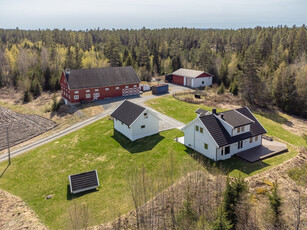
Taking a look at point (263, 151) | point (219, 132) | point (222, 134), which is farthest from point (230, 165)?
point (263, 151)

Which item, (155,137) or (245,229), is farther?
(155,137)

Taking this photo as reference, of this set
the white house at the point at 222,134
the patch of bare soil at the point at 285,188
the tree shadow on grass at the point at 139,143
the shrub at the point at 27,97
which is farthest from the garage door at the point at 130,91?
the patch of bare soil at the point at 285,188

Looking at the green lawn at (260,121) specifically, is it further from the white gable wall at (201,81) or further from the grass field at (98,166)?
the white gable wall at (201,81)

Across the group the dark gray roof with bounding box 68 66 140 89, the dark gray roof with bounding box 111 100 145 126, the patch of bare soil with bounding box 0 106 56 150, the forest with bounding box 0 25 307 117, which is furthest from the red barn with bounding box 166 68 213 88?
the patch of bare soil with bounding box 0 106 56 150

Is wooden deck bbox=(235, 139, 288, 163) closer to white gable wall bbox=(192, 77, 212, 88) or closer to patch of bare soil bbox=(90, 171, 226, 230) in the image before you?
patch of bare soil bbox=(90, 171, 226, 230)

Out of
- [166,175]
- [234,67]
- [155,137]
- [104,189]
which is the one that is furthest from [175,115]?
[234,67]

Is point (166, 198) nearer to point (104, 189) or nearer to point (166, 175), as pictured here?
point (166, 175)

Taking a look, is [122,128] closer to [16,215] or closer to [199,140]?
[199,140]
